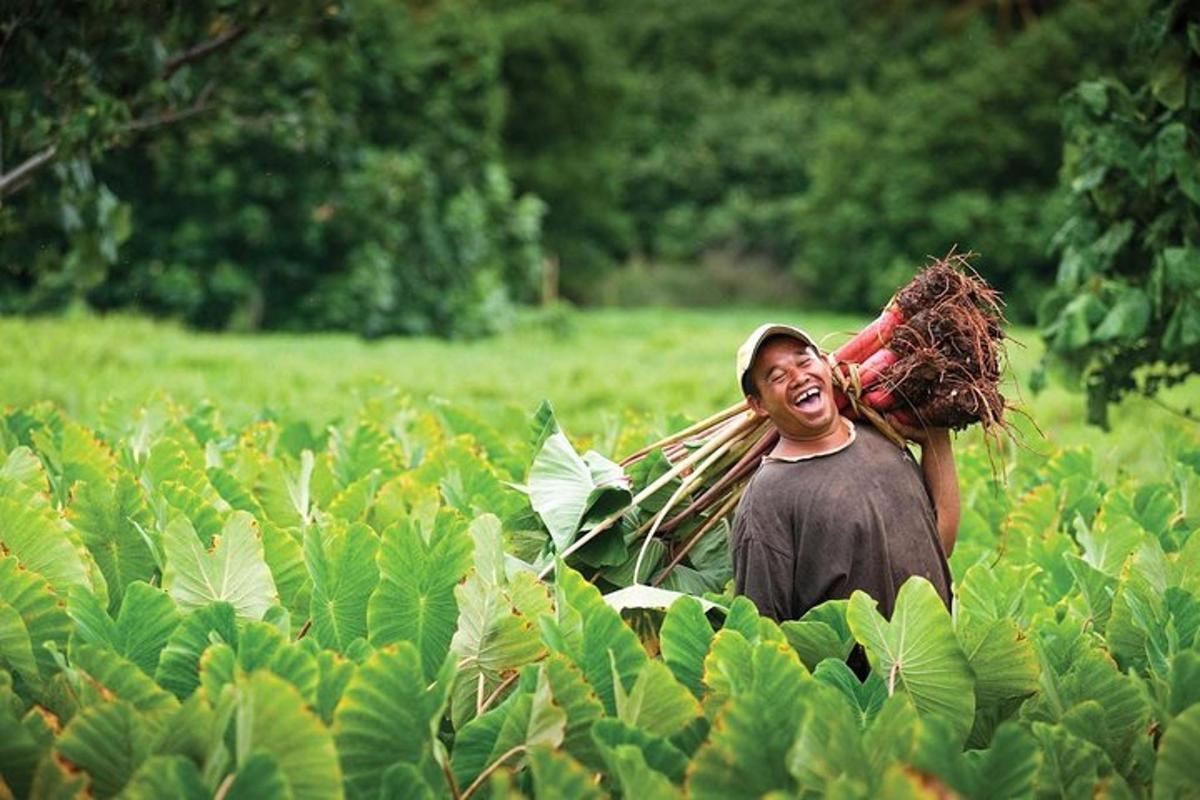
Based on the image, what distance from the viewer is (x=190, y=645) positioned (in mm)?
2129

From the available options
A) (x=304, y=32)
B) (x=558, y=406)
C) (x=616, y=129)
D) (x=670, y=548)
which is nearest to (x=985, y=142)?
(x=616, y=129)

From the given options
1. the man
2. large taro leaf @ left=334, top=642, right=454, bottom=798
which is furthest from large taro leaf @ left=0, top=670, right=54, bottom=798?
the man

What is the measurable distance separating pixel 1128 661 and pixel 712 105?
38597 millimetres

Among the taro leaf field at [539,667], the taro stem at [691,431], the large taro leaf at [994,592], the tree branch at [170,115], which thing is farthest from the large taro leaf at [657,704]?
the tree branch at [170,115]

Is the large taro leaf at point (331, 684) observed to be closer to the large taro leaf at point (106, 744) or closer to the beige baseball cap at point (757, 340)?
the large taro leaf at point (106, 744)

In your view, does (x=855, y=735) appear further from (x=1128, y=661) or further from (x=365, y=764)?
(x=1128, y=661)

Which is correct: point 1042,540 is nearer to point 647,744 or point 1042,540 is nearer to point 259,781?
point 647,744

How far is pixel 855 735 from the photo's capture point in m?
1.71

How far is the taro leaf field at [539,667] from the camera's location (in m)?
1.70

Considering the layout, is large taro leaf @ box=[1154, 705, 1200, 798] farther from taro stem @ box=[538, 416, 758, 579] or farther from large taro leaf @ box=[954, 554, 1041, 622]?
taro stem @ box=[538, 416, 758, 579]

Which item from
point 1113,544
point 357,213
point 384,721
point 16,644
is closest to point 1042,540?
point 1113,544

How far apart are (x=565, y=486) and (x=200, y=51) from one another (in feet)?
12.3

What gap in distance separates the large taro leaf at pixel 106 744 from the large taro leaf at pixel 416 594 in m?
0.57

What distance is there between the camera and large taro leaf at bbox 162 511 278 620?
2.39 meters
